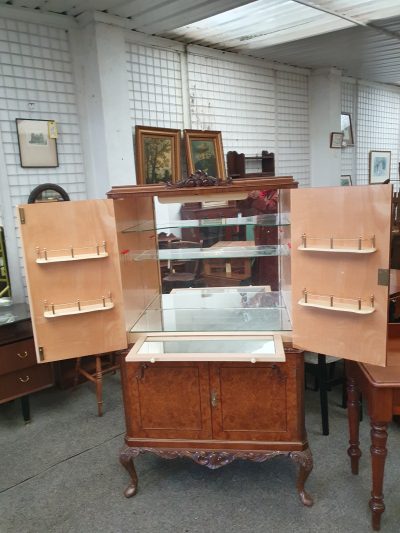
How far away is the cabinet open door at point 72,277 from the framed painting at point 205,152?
2383 millimetres

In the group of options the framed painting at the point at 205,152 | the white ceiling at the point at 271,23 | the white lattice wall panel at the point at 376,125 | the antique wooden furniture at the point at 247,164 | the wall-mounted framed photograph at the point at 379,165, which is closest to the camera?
the white ceiling at the point at 271,23

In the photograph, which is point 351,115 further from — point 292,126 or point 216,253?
point 216,253

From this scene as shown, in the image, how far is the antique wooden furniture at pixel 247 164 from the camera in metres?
4.37

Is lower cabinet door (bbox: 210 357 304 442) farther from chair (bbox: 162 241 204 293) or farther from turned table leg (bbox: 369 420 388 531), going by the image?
chair (bbox: 162 241 204 293)

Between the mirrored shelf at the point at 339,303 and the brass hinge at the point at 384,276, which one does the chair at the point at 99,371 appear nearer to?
the mirrored shelf at the point at 339,303

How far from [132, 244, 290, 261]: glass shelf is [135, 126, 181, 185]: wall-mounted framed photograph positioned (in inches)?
58.4

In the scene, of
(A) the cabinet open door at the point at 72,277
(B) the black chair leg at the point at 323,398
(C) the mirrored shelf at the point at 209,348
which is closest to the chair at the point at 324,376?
(B) the black chair leg at the point at 323,398

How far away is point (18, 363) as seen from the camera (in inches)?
108

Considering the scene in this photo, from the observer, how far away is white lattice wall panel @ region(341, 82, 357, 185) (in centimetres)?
611

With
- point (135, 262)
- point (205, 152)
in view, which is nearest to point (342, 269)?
point (135, 262)

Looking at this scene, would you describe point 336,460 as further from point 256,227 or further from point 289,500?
point 256,227

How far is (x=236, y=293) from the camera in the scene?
2.42 meters

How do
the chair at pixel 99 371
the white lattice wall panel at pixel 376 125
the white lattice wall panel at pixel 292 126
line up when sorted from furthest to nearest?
the white lattice wall panel at pixel 376 125
the white lattice wall panel at pixel 292 126
the chair at pixel 99 371

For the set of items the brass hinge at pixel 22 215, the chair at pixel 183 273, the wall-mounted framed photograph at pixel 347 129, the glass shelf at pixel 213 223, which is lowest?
the chair at pixel 183 273
